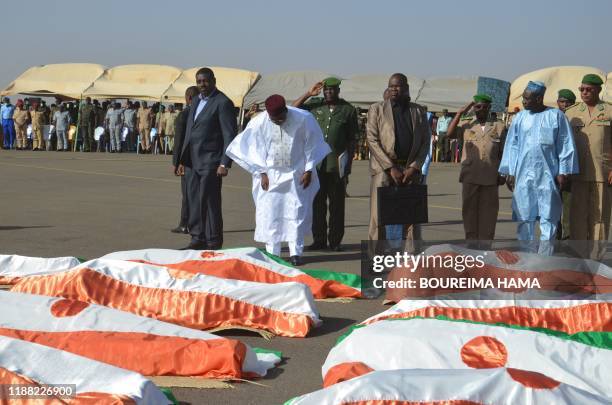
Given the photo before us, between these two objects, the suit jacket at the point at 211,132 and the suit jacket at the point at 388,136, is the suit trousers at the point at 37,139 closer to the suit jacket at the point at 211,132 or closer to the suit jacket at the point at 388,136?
the suit jacket at the point at 211,132

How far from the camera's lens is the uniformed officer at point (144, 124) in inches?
1433

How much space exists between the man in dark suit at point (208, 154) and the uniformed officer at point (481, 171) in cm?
260

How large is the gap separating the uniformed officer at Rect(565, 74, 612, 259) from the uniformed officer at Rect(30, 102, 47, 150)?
2950cm

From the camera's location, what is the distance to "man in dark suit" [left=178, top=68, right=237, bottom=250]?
1087 cm

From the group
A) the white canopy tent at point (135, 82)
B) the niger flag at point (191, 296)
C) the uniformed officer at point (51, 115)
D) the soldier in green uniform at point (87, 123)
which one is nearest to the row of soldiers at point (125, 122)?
the soldier in green uniform at point (87, 123)

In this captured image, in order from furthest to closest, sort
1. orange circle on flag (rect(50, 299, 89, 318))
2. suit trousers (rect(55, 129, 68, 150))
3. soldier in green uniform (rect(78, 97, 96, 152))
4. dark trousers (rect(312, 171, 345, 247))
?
suit trousers (rect(55, 129, 68, 150)) < soldier in green uniform (rect(78, 97, 96, 152)) < dark trousers (rect(312, 171, 345, 247)) < orange circle on flag (rect(50, 299, 89, 318))

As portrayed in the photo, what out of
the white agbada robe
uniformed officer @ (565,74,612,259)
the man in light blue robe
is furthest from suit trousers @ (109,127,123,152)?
the man in light blue robe

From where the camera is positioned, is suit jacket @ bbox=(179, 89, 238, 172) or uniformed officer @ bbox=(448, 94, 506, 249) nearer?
uniformed officer @ bbox=(448, 94, 506, 249)

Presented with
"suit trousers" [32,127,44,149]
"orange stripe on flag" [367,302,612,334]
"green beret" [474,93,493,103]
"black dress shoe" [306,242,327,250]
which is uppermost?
"green beret" [474,93,493,103]

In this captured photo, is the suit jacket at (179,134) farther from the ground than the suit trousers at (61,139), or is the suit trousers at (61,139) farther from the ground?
the suit jacket at (179,134)

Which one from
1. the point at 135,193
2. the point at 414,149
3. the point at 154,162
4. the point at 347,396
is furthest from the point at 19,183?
the point at 347,396

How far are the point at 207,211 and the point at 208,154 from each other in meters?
0.64

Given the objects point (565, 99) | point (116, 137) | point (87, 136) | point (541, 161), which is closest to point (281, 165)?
point (541, 161)

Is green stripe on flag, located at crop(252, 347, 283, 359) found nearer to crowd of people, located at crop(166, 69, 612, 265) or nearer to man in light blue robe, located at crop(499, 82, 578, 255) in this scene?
crowd of people, located at crop(166, 69, 612, 265)
